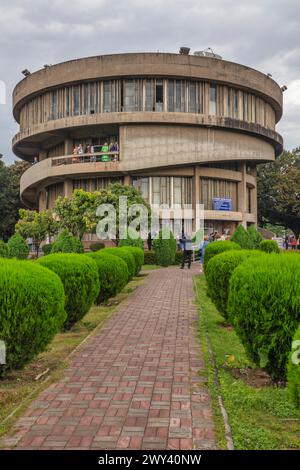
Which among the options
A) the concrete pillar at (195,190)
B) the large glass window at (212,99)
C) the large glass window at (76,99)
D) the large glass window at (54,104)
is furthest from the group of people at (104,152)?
the large glass window at (212,99)

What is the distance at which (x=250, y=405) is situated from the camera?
14.7 ft

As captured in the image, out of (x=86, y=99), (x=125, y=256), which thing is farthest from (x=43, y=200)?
Result: (x=125, y=256)

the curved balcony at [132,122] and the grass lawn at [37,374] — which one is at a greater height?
the curved balcony at [132,122]

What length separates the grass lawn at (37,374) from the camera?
4.42 metres

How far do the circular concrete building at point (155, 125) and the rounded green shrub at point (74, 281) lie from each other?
26460mm

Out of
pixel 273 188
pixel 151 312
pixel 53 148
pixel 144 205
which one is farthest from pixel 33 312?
pixel 273 188

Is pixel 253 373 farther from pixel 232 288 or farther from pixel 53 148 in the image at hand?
pixel 53 148

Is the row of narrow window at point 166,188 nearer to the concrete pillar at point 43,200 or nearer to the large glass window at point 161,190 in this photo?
the large glass window at point 161,190

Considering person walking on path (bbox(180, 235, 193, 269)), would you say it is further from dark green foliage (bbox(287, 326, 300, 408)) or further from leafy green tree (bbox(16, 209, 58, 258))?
dark green foliage (bbox(287, 326, 300, 408))

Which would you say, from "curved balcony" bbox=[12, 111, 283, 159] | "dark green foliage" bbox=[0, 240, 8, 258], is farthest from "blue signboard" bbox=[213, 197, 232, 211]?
"dark green foliage" bbox=[0, 240, 8, 258]

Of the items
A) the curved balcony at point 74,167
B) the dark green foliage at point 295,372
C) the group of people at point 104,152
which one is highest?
the group of people at point 104,152

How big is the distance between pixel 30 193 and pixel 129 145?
45.4 ft

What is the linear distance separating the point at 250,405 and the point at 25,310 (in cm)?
256

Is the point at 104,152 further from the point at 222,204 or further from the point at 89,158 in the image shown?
the point at 222,204
